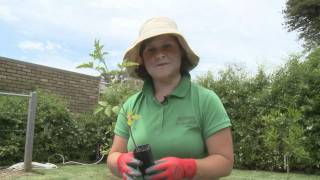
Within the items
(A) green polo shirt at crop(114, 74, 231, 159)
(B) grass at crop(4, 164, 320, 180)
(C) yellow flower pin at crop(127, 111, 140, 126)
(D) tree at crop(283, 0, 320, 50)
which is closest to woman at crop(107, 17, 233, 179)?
(A) green polo shirt at crop(114, 74, 231, 159)

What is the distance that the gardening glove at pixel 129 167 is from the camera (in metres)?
1.60

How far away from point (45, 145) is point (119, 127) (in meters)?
7.49

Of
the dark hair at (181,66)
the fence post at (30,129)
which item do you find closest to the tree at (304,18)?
the fence post at (30,129)

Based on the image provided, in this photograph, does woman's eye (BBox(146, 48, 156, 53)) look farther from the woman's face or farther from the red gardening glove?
the red gardening glove

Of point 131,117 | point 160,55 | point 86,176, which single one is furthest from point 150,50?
point 86,176

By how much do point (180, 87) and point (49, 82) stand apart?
11010 millimetres

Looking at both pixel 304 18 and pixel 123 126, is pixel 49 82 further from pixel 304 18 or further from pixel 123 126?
pixel 304 18

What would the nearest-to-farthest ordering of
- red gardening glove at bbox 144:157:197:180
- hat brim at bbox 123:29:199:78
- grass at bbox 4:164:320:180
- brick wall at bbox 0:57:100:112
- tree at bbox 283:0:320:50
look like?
red gardening glove at bbox 144:157:197:180 → hat brim at bbox 123:29:199:78 → grass at bbox 4:164:320:180 → brick wall at bbox 0:57:100:112 → tree at bbox 283:0:320:50

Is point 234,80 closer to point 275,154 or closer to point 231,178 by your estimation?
point 275,154

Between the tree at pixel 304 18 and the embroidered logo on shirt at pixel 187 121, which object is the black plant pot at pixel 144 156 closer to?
the embroidered logo on shirt at pixel 187 121

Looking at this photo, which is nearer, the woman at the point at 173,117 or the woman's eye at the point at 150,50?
the woman at the point at 173,117

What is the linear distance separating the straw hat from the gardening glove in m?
0.41

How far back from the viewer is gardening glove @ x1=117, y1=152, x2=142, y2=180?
5.25 ft

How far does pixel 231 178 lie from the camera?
22.7ft
